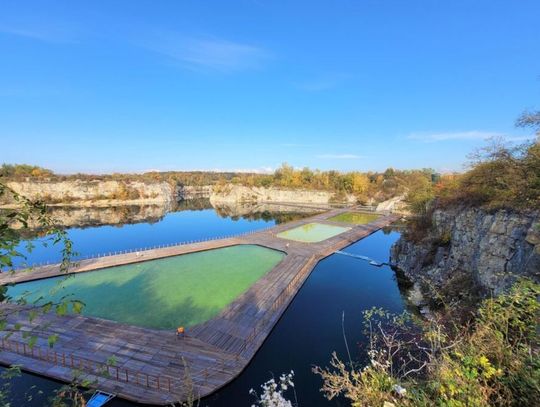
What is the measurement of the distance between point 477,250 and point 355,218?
105ft

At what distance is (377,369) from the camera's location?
399 centimetres

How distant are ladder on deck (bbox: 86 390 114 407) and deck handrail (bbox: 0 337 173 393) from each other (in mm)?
506

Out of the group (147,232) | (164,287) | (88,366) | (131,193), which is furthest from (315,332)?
(131,193)

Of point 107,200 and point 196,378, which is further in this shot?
point 107,200

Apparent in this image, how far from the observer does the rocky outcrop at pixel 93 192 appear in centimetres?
6888

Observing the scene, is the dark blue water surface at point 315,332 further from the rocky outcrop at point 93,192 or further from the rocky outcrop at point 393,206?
the rocky outcrop at point 93,192

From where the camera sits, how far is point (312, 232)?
34.8 metres

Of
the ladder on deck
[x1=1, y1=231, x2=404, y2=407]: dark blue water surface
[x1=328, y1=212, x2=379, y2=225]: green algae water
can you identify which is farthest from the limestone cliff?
the ladder on deck

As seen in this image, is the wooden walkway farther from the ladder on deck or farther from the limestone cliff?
the limestone cliff

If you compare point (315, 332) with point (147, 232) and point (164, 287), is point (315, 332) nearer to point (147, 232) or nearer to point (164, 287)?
point (164, 287)

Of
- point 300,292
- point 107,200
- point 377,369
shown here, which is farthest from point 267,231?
point 107,200

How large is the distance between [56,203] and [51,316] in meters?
69.1

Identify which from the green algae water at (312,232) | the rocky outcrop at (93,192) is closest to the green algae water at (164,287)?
the green algae water at (312,232)

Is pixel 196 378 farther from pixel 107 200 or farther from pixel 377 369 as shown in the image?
pixel 107 200
